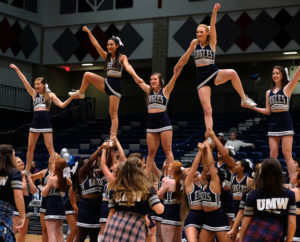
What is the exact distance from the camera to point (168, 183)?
6.25 meters

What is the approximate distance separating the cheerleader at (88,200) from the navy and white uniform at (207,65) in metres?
1.92

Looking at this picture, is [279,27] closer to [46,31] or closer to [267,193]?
[46,31]

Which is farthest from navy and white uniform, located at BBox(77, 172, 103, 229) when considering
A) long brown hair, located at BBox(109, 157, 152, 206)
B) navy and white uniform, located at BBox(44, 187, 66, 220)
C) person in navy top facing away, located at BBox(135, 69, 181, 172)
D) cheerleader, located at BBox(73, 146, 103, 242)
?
long brown hair, located at BBox(109, 157, 152, 206)

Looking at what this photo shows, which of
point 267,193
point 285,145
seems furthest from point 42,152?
point 267,193

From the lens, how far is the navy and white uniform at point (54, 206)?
6984 millimetres

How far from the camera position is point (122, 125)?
57.5 feet

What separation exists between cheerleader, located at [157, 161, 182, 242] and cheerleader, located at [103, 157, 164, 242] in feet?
6.50

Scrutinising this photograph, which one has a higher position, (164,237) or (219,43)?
(219,43)

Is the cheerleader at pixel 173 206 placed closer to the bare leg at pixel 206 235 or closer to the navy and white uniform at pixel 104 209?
the bare leg at pixel 206 235

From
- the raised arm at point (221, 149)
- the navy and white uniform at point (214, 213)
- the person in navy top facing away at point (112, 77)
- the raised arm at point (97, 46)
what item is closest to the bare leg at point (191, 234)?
the navy and white uniform at point (214, 213)

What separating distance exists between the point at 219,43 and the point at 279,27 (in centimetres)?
202

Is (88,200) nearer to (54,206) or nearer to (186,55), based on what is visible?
(54,206)

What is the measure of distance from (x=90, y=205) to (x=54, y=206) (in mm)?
750

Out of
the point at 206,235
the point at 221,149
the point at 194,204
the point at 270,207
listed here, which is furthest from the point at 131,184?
the point at 221,149
